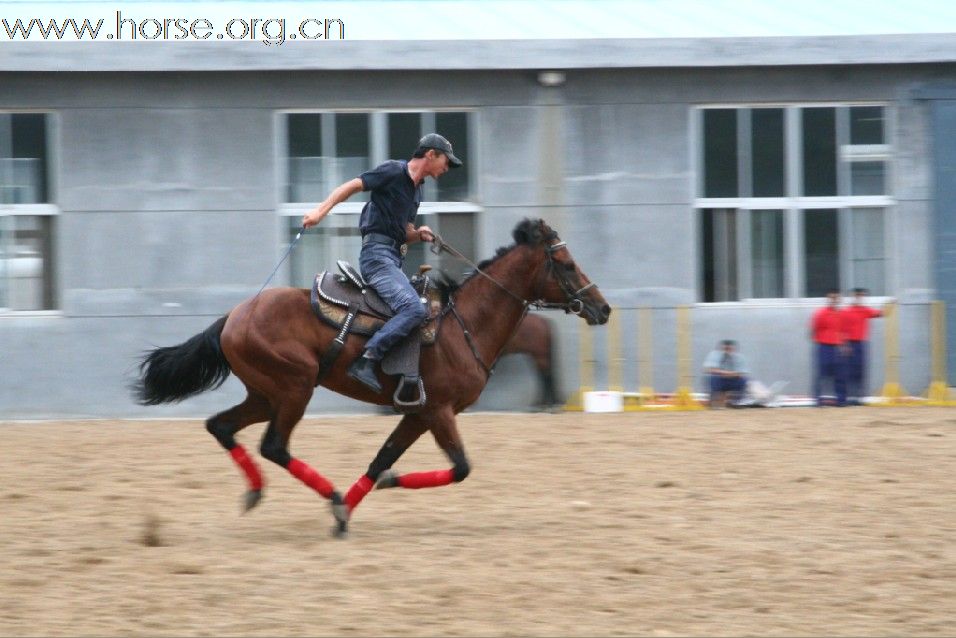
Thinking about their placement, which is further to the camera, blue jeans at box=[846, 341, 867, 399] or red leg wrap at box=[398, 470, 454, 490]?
blue jeans at box=[846, 341, 867, 399]

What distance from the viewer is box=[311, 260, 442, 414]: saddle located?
8.27 meters

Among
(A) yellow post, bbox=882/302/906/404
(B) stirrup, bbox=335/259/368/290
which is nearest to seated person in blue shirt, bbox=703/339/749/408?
(A) yellow post, bbox=882/302/906/404

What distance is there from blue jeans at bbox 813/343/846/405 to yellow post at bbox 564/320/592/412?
8.43 ft

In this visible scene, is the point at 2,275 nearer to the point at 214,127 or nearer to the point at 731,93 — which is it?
the point at 214,127

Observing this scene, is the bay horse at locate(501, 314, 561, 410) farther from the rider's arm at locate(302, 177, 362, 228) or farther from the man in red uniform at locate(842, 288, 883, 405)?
the rider's arm at locate(302, 177, 362, 228)

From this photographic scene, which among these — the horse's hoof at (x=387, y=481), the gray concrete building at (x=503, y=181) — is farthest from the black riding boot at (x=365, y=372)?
the gray concrete building at (x=503, y=181)

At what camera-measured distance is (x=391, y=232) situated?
28.1 ft

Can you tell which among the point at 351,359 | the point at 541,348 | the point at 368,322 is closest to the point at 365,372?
the point at 351,359

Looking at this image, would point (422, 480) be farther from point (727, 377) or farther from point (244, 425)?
point (727, 377)

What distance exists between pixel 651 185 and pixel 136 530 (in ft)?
28.5

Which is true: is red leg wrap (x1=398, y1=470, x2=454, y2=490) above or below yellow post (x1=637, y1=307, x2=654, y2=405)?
below

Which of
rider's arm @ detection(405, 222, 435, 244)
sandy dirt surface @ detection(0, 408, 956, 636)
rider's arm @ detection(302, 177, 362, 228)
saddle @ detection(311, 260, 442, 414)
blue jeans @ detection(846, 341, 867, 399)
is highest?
rider's arm @ detection(302, 177, 362, 228)

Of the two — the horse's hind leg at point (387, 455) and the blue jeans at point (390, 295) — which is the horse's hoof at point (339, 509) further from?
the blue jeans at point (390, 295)

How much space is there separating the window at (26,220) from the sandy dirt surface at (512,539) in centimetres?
275
